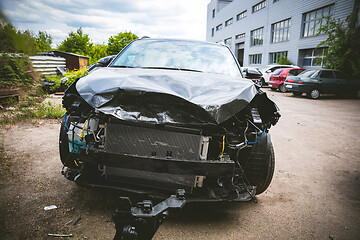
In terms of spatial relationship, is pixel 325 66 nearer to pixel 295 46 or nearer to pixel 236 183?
pixel 295 46

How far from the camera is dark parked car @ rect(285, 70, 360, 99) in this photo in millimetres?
12000

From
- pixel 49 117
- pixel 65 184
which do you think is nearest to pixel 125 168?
pixel 65 184

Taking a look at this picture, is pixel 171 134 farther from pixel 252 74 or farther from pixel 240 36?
pixel 240 36

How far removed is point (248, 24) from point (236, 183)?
31269 mm

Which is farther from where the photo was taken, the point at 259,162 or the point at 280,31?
the point at 280,31

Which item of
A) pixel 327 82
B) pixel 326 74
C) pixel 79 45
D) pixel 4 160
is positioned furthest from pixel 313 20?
pixel 79 45

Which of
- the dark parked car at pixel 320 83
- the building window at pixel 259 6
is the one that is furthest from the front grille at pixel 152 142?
the building window at pixel 259 6

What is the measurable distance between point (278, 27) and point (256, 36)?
4498mm

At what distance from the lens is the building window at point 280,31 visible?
72.7 feet

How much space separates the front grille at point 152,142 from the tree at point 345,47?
1484cm

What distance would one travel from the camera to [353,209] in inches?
106

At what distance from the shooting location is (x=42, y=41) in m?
1.20

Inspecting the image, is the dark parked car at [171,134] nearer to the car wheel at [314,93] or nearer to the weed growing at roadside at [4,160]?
the weed growing at roadside at [4,160]

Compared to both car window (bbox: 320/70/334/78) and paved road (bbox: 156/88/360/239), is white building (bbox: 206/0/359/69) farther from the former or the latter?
paved road (bbox: 156/88/360/239)
